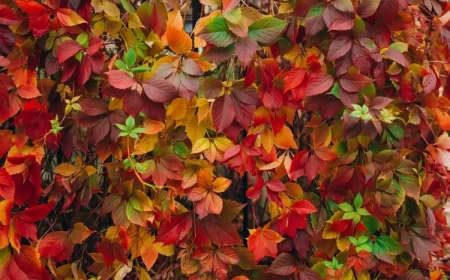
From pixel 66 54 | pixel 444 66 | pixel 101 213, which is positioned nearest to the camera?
pixel 66 54

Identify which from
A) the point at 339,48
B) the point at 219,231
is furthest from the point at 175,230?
the point at 339,48

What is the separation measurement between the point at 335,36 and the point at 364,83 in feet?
0.51

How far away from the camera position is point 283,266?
186 cm

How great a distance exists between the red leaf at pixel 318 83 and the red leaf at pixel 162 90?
1.26 ft

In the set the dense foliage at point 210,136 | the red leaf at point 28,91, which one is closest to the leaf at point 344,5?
the dense foliage at point 210,136

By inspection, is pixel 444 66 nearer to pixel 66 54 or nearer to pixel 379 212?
→ pixel 379 212

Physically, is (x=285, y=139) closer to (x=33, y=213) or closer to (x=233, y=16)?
(x=233, y=16)

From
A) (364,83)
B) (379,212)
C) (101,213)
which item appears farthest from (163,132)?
(379,212)

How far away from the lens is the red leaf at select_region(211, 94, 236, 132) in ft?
5.50

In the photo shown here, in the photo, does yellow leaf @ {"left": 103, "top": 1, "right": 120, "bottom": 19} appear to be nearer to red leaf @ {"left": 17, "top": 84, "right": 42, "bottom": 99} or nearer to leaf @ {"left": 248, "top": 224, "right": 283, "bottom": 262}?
red leaf @ {"left": 17, "top": 84, "right": 42, "bottom": 99}

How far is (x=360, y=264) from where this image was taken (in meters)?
1.85

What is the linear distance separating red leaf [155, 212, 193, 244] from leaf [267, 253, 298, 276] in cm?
29

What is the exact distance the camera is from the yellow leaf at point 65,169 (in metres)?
1.81

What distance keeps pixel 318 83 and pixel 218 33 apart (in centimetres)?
32
